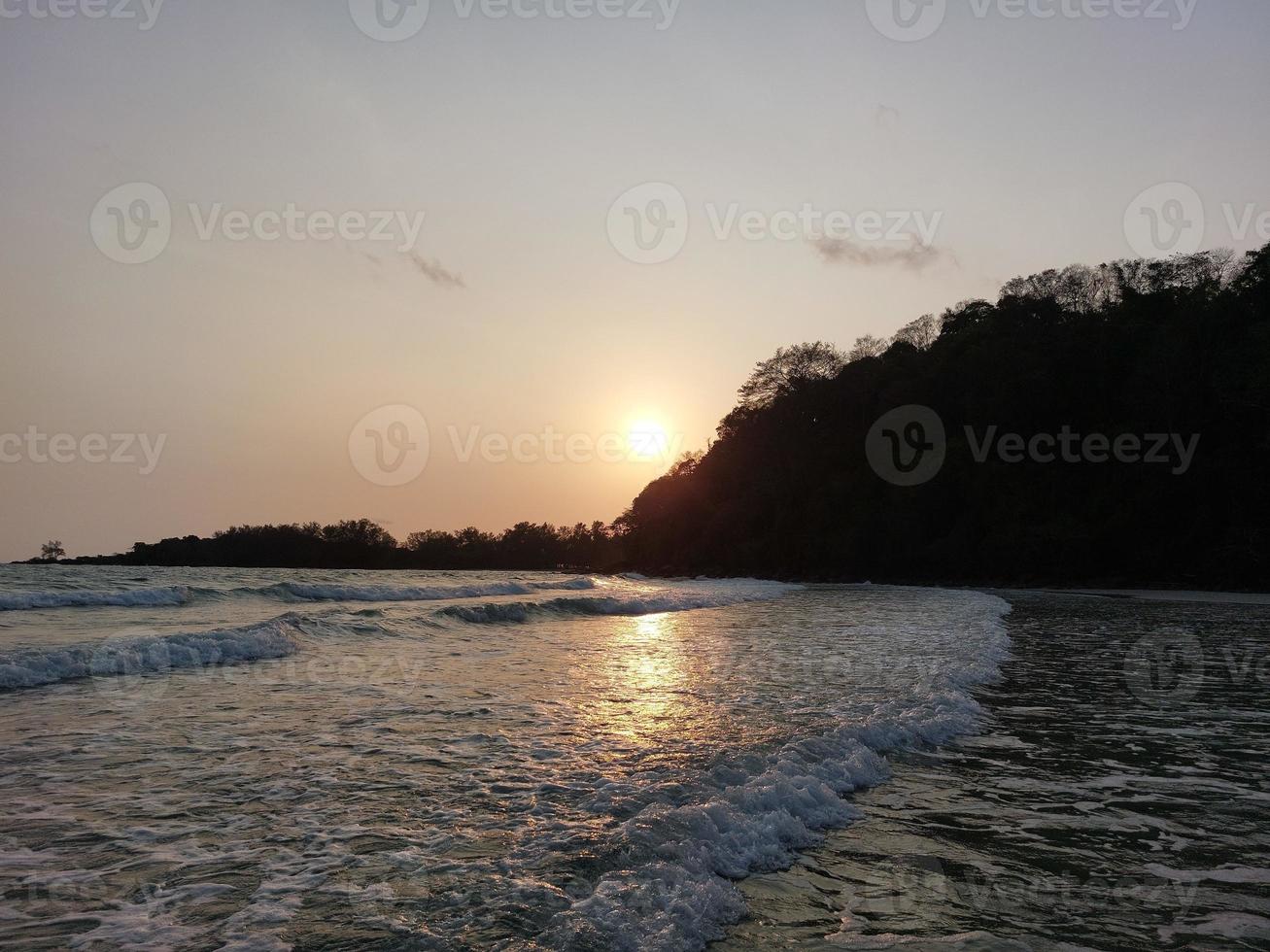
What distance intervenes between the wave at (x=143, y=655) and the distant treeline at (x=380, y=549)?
88070mm

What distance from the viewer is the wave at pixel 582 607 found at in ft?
83.0

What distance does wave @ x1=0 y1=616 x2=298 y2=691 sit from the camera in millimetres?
12125

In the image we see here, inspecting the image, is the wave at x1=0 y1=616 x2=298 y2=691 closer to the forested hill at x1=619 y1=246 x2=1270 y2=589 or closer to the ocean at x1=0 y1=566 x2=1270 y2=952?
the ocean at x1=0 y1=566 x2=1270 y2=952

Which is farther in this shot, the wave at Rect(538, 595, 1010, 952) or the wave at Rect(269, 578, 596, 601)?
the wave at Rect(269, 578, 596, 601)

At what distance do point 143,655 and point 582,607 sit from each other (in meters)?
18.8

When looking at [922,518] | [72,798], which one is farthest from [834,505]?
[72,798]

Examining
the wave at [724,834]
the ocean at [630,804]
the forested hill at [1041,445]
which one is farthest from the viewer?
the forested hill at [1041,445]

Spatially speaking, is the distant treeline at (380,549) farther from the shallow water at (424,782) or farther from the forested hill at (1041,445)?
the shallow water at (424,782)

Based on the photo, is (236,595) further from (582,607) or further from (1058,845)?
(1058,845)

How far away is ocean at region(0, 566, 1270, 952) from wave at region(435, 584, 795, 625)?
11.0 meters

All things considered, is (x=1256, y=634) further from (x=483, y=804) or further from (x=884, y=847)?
(x=483, y=804)

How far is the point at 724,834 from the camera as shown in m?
5.34

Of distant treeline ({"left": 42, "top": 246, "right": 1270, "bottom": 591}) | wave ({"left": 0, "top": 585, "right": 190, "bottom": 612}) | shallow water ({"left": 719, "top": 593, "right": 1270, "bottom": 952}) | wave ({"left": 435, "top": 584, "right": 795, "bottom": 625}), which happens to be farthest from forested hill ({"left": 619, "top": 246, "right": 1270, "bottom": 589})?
wave ({"left": 0, "top": 585, "right": 190, "bottom": 612})

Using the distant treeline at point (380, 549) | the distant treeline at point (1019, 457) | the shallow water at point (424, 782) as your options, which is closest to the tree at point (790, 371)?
the distant treeline at point (1019, 457)
